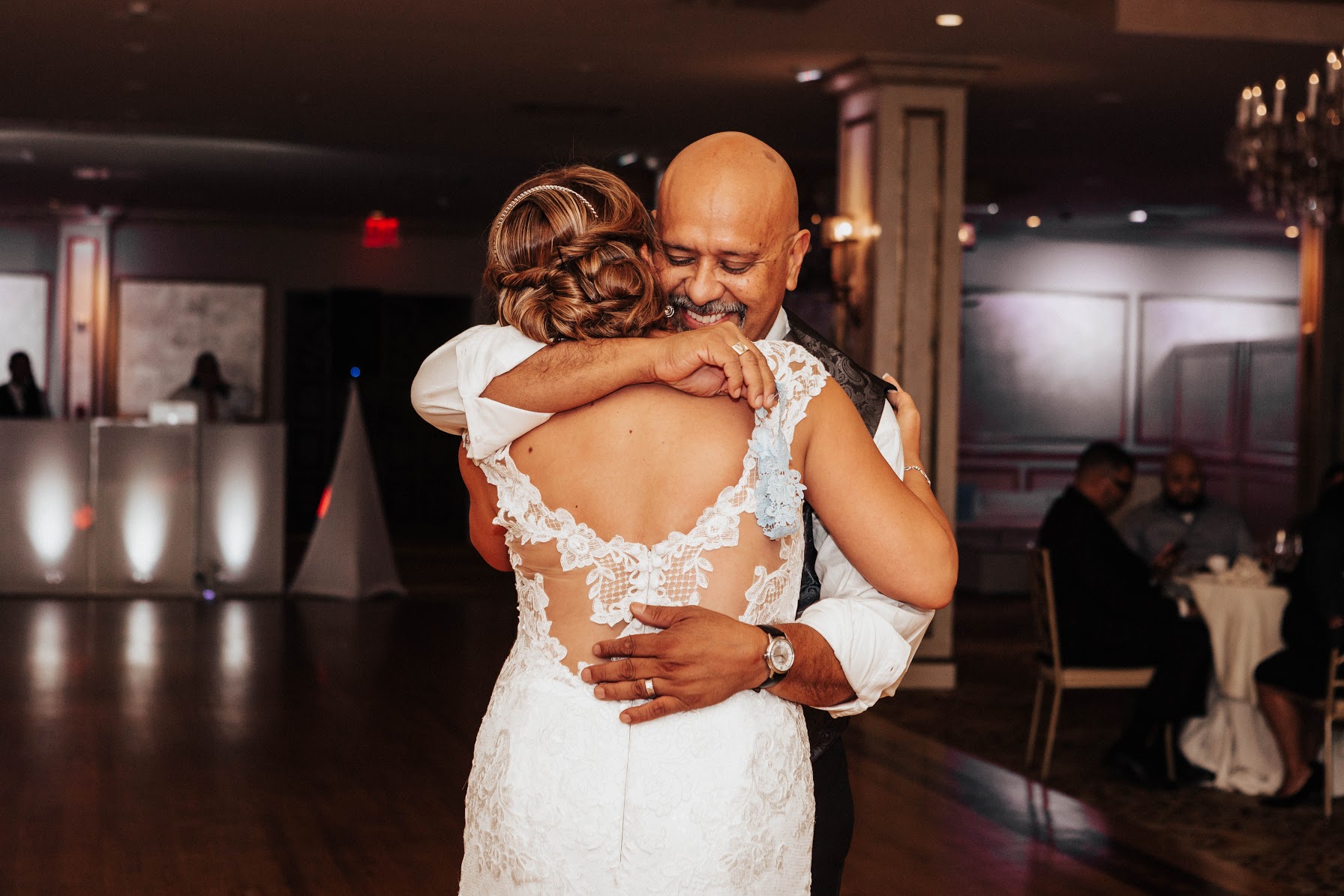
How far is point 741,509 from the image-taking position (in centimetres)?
159

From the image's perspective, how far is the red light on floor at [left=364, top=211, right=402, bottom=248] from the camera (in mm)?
14039

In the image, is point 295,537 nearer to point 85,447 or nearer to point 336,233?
point 336,233

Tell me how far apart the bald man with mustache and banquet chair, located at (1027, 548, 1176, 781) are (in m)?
3.92

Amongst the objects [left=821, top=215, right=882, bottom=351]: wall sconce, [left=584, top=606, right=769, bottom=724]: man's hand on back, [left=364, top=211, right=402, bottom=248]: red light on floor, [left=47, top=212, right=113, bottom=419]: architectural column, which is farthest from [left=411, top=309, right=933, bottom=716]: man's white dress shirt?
[left=47, top=212, right=113, bottom=419]: architectural column

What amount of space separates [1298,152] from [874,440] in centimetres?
532

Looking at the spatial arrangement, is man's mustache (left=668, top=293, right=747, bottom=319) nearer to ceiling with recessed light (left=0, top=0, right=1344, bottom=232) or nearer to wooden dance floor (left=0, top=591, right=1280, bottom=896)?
wooden dance floor (left=0, top=591, right=1280, bottom=896)

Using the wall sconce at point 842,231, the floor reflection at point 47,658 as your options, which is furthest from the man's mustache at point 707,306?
the wall sconce at point 842,231

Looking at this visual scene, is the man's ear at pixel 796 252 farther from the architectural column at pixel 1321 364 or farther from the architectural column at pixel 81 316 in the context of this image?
the architectural column at pixel 81 316

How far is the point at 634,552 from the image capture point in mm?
1595

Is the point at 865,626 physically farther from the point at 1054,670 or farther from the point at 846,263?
the point at 846,263

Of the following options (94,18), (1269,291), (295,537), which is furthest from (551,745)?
(1269,291)

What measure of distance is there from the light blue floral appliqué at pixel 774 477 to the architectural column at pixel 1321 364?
9.57m

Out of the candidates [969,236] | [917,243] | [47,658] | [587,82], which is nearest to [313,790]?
[47,658]

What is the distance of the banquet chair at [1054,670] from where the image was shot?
5684 mm
